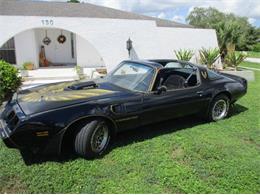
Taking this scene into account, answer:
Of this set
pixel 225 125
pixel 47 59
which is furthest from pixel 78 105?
pixel 47 59

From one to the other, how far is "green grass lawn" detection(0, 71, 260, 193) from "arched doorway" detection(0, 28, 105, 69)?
1018 cm

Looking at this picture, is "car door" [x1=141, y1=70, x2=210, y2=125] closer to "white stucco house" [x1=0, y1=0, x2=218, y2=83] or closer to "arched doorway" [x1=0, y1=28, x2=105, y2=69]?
"white stucco house" [x1=0, y1=0, x2=218, y2=83]

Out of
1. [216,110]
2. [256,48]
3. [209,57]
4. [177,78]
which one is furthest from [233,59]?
[256,48]

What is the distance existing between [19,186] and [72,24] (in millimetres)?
→ 9451

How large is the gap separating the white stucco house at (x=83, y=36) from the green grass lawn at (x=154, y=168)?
7.77m

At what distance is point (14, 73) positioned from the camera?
817 centimetres

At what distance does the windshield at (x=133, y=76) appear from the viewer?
5.10 m

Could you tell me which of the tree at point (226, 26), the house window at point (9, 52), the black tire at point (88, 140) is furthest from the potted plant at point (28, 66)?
the tree at point (226, 26)

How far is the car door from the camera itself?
16.2ft

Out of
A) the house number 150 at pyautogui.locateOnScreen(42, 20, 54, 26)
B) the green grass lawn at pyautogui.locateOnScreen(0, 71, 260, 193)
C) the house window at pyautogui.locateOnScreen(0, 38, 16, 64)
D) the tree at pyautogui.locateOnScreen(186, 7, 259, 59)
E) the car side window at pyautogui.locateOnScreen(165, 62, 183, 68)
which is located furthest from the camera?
the tree at pyautogui.locateOnScreen(186, 7, 259, 59)

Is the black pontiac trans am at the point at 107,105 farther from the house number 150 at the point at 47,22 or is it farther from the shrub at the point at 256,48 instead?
the shrub at the point at 256,48

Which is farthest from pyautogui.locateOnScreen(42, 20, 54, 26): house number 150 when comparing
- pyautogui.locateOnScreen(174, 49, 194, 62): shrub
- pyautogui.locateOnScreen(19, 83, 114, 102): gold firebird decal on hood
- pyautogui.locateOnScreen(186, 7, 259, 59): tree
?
pyautogui.locateOnScreen(186, 7, 259, 59): tree

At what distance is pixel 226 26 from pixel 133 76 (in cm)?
Answer: 1467

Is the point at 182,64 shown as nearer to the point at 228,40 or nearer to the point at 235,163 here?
the point at 235,163
